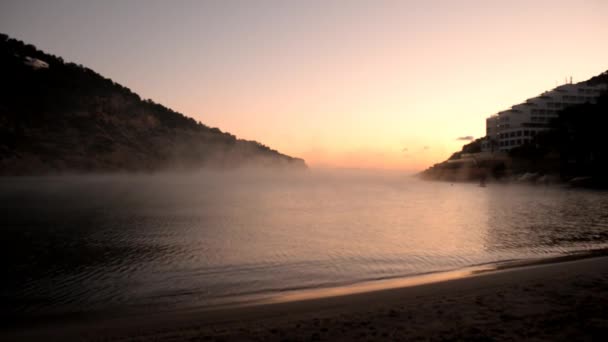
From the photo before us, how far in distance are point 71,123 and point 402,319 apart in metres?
109

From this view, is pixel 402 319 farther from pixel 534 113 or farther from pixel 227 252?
pixel 534 113

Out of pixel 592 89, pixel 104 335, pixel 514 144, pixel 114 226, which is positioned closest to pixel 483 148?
pixel 514 144

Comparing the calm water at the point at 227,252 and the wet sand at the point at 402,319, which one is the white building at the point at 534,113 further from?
the wet sand at the point at 402,319

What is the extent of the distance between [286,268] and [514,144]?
115060mm

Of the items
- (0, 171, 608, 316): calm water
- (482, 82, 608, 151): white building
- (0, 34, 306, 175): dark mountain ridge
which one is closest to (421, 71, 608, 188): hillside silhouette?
(482, 82, 608, 151): white building

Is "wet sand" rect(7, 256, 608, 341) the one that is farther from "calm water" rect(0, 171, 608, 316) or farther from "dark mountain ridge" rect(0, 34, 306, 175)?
"dark mountain ridge" rect(0, 34, 306, 175)

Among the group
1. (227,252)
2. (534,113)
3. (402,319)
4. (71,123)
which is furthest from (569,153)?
(71,123)

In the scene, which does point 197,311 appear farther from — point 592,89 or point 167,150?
point 592,89

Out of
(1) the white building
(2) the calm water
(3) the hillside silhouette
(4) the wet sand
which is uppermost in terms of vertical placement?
(1) the white building

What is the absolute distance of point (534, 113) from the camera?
109 meters

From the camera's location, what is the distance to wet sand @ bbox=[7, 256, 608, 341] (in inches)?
233

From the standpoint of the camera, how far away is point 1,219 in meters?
23.8

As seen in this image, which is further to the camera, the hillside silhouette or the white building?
the white building

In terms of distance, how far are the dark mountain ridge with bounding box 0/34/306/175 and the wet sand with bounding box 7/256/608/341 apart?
8936cm
